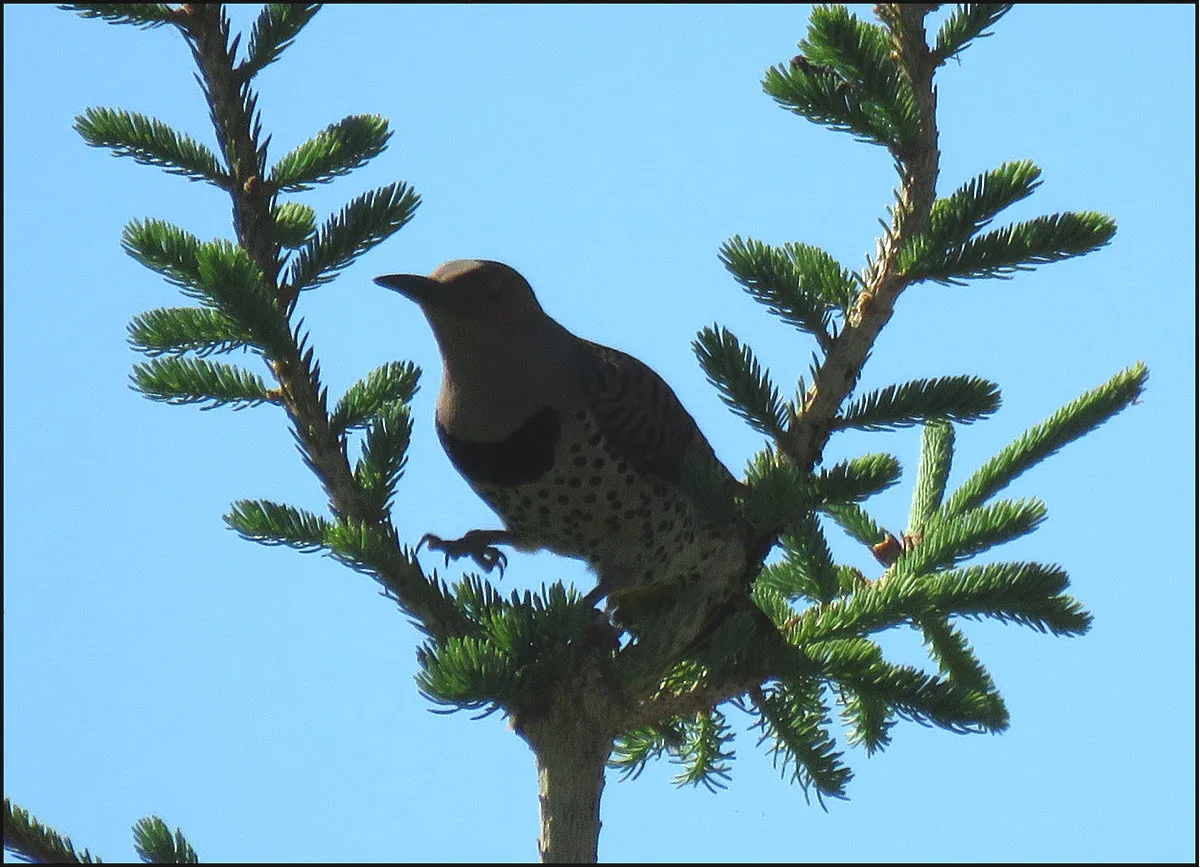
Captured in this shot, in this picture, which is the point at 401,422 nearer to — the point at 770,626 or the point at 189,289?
the point at 189,289

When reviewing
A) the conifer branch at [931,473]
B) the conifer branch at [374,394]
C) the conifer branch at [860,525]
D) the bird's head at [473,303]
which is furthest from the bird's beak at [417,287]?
the conifer branch at [931,473]

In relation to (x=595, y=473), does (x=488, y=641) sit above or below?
below

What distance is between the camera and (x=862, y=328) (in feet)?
10.3

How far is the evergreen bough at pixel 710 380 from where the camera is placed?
8.87ft

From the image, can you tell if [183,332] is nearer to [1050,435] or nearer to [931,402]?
[931,402]

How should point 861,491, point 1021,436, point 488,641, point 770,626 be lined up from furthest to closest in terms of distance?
point 1021,436, point 770,626, point 861,491, point 488,641

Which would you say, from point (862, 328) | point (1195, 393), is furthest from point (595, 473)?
point (1195, 393)

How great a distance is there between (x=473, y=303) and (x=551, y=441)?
1.58 ft

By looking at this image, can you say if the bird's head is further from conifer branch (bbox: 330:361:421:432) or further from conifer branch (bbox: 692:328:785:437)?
conifer branch (bbox: 692:328:785:437)

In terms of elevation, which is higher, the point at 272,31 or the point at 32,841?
the point at 272,31

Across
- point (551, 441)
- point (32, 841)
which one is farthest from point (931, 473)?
point (32, 841)

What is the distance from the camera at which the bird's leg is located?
383 cm

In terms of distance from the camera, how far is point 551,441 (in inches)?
151

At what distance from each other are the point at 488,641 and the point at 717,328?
2.88ft
